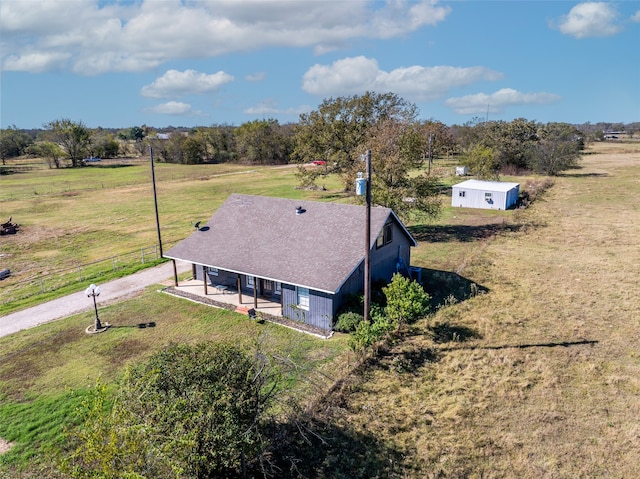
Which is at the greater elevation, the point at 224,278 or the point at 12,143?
the point at 12,143

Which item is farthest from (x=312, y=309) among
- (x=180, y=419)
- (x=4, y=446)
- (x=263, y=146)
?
(x=263, y=146)

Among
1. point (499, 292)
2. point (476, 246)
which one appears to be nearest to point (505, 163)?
point (476, 246)

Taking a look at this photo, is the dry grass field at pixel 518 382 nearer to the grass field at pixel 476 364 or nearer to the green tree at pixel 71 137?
the grass field at pixel 476 364

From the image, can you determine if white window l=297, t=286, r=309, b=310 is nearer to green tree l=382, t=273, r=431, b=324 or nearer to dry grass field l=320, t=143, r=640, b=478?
green tree l=382, t=273, r=431, b=324

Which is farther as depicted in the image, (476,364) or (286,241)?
(286,241)

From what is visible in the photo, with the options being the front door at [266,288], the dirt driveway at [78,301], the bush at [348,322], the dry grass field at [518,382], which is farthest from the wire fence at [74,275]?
the dry grass field at [518,382]

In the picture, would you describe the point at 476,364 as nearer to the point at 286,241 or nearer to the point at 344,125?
the point at 286,241

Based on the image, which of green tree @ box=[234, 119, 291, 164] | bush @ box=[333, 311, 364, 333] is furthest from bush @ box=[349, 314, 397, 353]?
green tree @ box=[234, 119, 291, 164]

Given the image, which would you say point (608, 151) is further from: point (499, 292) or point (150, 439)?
point (150, 439)
